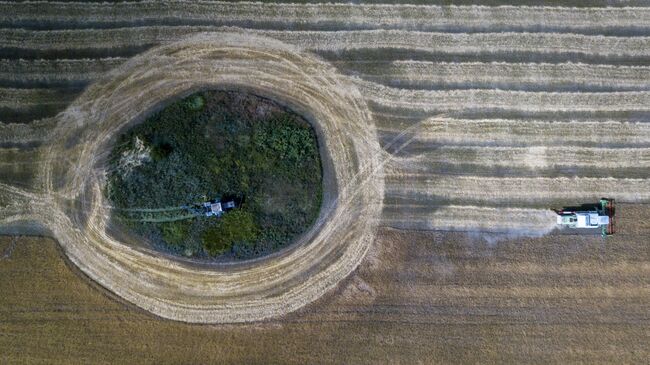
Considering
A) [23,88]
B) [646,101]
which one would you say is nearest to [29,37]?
[23,88]

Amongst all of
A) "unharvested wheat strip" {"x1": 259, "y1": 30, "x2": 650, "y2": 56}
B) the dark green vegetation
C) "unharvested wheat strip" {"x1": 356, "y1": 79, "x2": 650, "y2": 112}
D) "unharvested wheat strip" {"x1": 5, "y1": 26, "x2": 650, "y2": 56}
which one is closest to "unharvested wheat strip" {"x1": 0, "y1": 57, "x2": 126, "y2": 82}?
"unharvested wheat strip" {"x1": 5, "y1": 26, "x2": 650, "y2": 56}

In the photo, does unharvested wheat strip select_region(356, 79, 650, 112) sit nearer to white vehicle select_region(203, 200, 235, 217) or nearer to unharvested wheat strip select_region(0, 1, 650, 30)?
unharvested wheat strip select_region(0, 1, 650, 30)

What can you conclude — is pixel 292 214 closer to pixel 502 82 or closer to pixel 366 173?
pixel 366 173

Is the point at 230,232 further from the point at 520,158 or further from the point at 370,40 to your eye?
the point at 520,158

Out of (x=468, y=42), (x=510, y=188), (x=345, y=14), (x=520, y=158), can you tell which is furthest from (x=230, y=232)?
(x=468, y=42)

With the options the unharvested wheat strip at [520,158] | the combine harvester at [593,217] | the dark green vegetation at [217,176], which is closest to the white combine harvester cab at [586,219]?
the combine harvester at [593,217]
